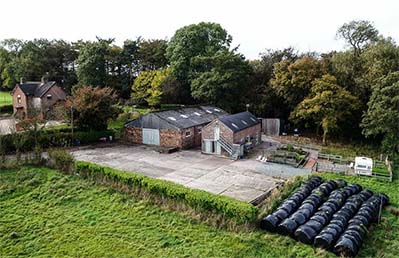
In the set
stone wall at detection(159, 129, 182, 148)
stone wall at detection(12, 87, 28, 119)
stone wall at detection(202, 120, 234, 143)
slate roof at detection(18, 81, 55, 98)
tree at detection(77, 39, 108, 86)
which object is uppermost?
tree at detection(77, 39, 108, 86)

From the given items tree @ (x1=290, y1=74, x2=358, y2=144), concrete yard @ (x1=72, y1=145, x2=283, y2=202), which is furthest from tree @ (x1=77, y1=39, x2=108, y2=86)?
tree @ (x1=290, y1=74, x2=358, y2=144)

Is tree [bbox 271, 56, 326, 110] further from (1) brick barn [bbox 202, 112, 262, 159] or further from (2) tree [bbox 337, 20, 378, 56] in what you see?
(1) brick barn [bbox 202, 112, 262, 159]

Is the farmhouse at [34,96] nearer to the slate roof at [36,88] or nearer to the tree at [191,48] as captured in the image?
the slate roof at [36,88]

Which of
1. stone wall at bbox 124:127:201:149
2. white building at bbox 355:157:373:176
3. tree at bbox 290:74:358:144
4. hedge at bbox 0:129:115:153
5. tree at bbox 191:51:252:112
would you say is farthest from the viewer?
tree at bbox 191:51:252:112

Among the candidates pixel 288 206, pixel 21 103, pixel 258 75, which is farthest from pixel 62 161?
pixel 258 75

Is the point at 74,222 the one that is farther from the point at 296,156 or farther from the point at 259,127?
the point at 259,127

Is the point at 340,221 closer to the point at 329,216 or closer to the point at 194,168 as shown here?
the point at 329,216

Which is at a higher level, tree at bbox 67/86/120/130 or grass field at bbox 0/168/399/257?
tree at bbox 67/86/120/130
